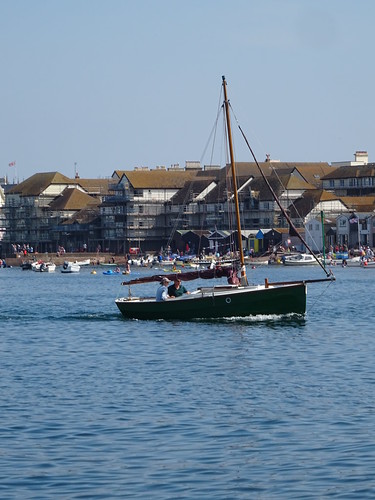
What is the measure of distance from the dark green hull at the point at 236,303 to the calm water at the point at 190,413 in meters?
1.83

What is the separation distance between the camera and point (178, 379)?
3903 centimetres

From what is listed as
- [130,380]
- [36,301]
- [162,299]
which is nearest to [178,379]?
[130,380]

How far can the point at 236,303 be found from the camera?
195ft

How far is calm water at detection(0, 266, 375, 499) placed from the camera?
2488cm

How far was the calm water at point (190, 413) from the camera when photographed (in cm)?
2488

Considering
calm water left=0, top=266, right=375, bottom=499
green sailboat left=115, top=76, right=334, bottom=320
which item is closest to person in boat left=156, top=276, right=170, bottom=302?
green sailboat left=115, top=76, right=334, bottom=320

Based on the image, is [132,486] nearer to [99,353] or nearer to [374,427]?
[374,427]

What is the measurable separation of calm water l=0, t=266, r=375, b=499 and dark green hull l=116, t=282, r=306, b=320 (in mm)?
1829

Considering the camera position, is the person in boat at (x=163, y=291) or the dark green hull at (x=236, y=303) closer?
the dark green hull at (x=236, y=303)

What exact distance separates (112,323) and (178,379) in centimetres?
2470

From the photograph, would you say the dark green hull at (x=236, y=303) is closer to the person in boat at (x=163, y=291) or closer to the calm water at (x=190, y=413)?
the person in boat at (x=163, y=291)

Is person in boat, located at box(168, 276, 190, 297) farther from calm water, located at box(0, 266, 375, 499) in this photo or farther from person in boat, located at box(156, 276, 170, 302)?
calm water, located at box(0, 266, 375, 499)

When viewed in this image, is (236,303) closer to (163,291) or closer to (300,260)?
(163,291)

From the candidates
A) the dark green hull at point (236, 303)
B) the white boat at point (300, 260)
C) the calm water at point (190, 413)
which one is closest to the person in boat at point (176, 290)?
the dark green hull at point (236, 303)
